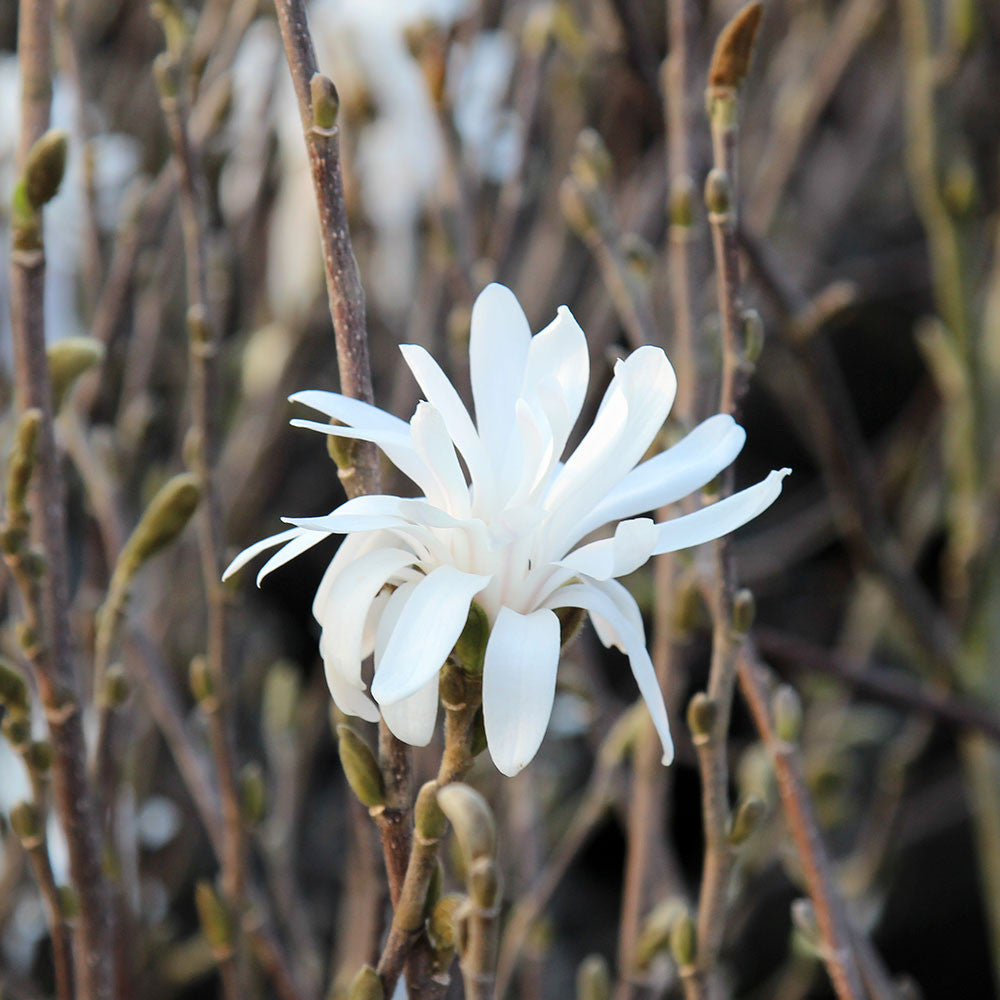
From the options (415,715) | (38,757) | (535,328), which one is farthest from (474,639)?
(535,328)

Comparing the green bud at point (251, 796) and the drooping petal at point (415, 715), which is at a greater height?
the drooping petal at point (415, 715)

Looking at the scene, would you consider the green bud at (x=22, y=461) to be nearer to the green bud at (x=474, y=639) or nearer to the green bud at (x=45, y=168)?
the green bud at (x=45, y=168)

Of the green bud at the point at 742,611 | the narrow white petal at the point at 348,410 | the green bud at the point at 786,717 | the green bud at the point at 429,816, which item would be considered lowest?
the green bud at the point at 786,717

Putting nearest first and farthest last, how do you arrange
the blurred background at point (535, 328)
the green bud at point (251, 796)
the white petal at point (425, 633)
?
the white petal at point (425, 633), the green bud at point (251, 796), the blurred background at point (535, 328)

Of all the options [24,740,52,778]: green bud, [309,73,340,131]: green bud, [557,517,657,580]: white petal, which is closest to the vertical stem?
[24,740,52,778]: green bud

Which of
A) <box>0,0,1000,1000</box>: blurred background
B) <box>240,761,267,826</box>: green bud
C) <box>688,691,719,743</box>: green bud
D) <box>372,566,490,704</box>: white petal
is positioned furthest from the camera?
<box>0,0,1000,1000</box>: blurred background

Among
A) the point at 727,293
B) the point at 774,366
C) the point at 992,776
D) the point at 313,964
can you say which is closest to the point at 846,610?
the point at 774,366

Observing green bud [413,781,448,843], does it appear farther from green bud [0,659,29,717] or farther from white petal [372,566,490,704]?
green bud [0,659,29,717]

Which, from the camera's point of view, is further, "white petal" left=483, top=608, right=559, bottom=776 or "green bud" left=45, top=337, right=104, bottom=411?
"green bud" left=45, top=337, right=104, bottom=411

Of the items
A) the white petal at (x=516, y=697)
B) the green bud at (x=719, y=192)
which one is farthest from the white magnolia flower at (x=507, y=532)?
the green bud at (x=719, y=192)
